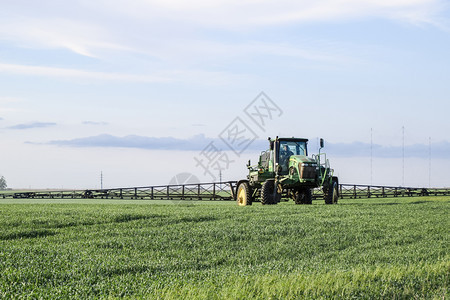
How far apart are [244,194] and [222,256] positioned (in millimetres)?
16655

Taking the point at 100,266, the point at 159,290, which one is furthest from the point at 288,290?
the point at 100,266

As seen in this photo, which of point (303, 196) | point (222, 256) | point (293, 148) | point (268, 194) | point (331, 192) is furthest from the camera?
point (303, 196)

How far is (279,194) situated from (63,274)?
1835cm

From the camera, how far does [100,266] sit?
1026 centimetres

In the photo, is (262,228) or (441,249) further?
(262,228)

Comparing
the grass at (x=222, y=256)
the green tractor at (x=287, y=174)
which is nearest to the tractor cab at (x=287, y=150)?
the green tractor at (x=287, y=174)

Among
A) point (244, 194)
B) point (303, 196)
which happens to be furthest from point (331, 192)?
point (244, 194)

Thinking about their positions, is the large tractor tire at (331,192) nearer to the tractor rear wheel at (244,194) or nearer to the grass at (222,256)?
the tractor rear wheel at (244,194)

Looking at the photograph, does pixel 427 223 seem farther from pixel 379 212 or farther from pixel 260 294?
pixel 260 294

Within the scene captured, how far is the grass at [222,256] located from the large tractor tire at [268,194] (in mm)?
6643

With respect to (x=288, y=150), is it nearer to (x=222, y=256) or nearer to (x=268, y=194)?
(x=268, y=194)

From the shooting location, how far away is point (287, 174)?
26531mm

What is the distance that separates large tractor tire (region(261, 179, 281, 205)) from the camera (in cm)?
2602

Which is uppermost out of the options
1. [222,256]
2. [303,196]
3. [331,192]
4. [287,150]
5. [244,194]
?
[287,150]
